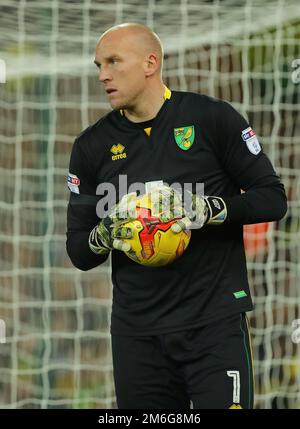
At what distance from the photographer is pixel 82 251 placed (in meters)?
3.30

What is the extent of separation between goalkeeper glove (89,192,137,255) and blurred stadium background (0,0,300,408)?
230 cm

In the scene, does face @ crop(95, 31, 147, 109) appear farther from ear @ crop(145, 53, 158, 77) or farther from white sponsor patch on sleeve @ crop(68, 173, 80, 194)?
white sponsor patch on sleeve @ crop(68, 173, 80, 194)

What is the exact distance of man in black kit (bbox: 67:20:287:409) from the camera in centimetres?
303

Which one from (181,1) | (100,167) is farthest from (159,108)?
(181,1)

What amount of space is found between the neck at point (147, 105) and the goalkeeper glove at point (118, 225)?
0.34m

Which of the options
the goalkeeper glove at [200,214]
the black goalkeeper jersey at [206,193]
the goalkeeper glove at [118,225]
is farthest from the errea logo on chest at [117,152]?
the goalkeeper glove at [200,214]

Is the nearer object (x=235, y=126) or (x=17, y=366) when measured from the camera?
(x=235, y=126)

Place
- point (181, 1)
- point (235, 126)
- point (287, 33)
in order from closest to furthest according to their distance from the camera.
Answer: point (235, 126) < point (181, 1) < point (287, 33)

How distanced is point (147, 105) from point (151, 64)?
155 millimetres

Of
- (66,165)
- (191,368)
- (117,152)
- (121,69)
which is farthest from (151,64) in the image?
(66,165)

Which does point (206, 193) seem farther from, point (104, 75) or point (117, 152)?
point (104, 75)

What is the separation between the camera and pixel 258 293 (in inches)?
220

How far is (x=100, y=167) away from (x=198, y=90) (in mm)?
2443

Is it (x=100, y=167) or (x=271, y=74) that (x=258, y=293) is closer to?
(x=271, y=74)
